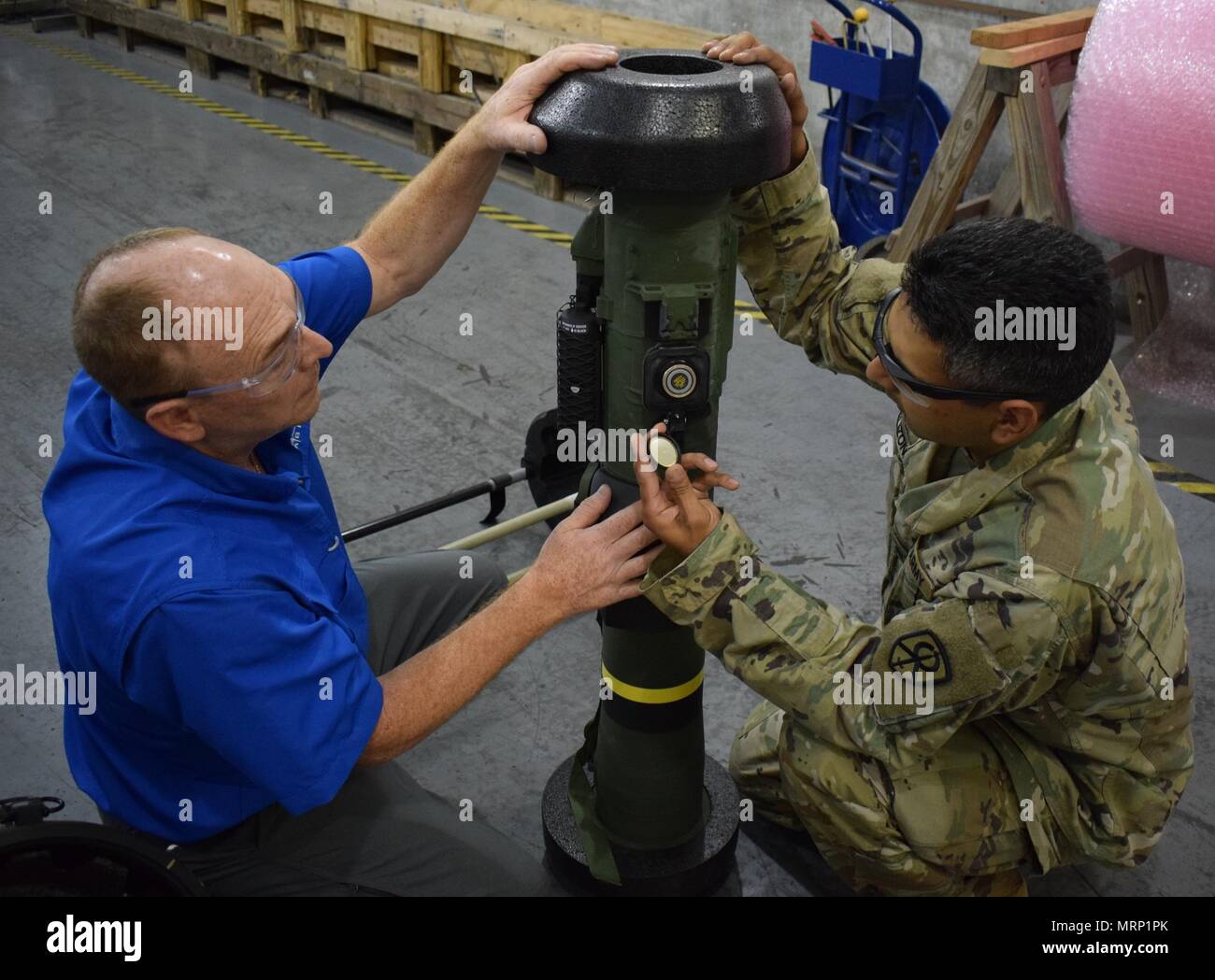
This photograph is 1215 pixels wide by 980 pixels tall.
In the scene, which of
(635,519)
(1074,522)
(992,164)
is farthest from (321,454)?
(992,164)

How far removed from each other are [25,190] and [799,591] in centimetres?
601

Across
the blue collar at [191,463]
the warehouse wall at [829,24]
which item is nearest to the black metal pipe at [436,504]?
the blue collar at [191,463]

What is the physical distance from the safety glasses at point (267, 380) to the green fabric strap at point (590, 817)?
3.14 ft

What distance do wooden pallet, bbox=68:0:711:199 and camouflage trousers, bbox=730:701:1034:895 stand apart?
12.7 ft

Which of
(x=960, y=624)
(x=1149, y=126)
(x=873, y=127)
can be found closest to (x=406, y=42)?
(x=873, y=127)

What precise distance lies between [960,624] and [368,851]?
1.12m

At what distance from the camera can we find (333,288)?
250 cm

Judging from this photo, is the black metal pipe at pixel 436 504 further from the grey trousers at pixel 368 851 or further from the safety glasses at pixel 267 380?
the safety glasses at pixel 267 380

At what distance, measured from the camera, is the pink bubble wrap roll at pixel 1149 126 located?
3.77 metres

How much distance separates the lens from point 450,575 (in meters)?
2.80

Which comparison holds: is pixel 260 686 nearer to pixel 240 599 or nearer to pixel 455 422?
pixel 240 599

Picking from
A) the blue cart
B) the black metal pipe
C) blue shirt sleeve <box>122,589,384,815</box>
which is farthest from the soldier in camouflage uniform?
the blue cart

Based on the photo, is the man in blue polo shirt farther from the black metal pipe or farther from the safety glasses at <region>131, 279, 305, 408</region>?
the black metal pipe
